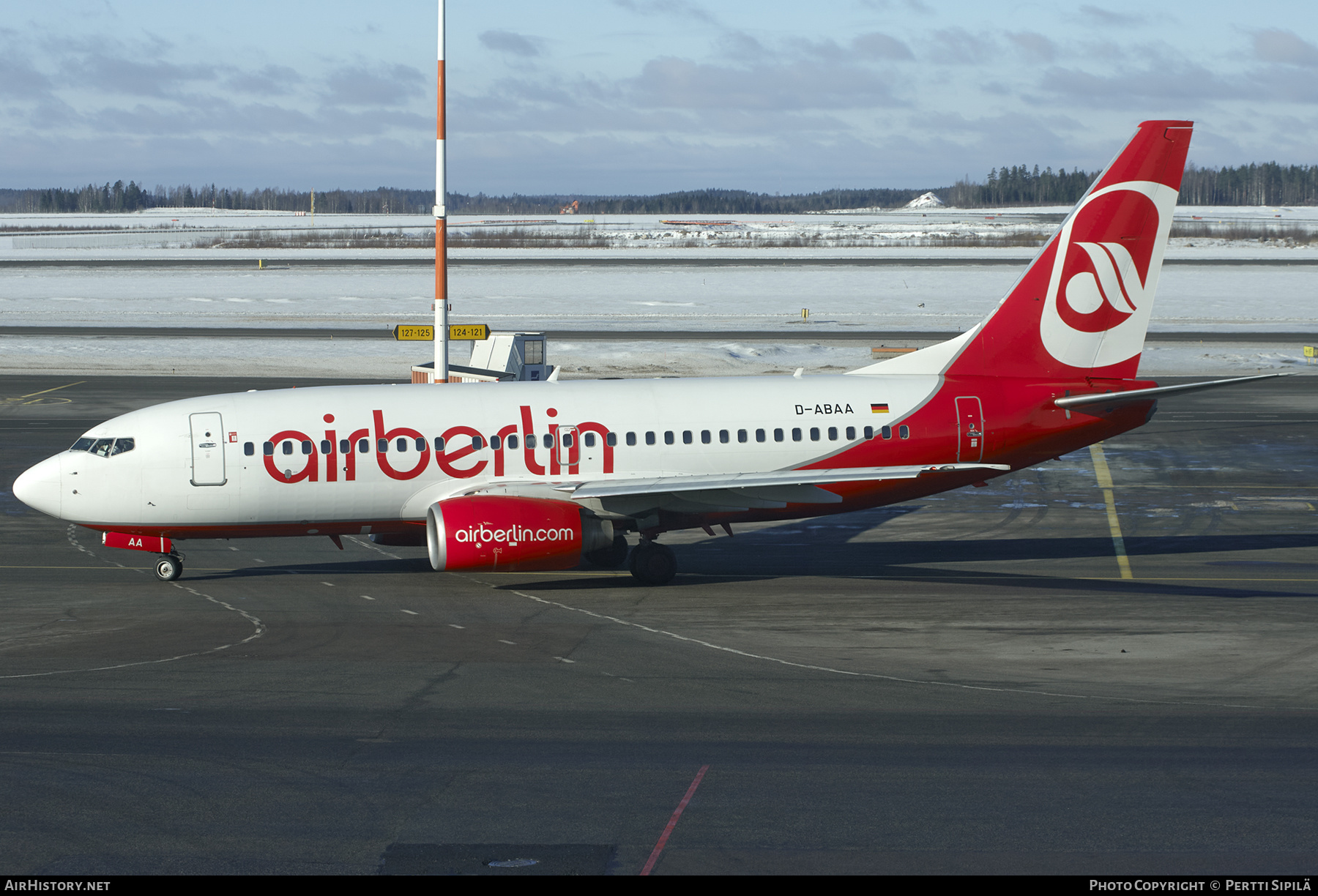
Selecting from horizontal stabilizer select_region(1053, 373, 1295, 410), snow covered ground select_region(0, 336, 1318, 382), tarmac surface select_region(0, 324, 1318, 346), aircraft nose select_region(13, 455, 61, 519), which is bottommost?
aircraft nose select_region(13, 455, 61, 519)

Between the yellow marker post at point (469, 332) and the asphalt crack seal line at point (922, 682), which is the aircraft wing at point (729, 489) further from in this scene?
the yellow marker post at point (469, 332)

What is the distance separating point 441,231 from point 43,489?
1520 centimetres

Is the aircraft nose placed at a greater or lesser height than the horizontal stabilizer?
lesser

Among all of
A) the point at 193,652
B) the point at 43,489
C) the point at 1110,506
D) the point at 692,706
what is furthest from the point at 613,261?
the point at 692,706

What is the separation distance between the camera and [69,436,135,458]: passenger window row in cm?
2798

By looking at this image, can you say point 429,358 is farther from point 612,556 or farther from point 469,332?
point 612,556

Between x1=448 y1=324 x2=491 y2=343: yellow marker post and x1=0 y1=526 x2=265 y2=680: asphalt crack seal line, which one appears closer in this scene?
x1=0 y1=526 x2=265 y2=680: asphalt crack seal line

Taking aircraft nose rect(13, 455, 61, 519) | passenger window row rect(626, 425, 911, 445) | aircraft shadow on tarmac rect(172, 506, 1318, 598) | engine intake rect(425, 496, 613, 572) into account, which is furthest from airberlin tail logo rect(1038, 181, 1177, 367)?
aircraft nose rect(13, 455, 61, 519)

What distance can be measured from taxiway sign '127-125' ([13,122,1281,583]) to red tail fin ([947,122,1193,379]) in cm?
5

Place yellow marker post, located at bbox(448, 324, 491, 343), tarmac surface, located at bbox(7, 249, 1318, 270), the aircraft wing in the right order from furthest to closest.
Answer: tarmac surface, located at bbox(7, 249, 1318, 270)
yellow marker post, located at bbox(448, 324, 491, 343)
the aircraft wing

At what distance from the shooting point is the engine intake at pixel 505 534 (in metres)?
26.3

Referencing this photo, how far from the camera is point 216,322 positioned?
84.8 m

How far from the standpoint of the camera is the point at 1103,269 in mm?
30672

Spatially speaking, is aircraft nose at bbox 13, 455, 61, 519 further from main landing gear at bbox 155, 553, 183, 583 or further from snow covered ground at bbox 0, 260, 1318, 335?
snow covered ground at bbox 0, 260, 1318, 335
